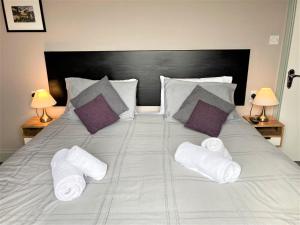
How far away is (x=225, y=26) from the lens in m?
2.56

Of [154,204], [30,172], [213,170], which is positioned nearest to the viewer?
[154,204]

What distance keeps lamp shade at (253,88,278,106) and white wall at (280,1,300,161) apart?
0.74ft

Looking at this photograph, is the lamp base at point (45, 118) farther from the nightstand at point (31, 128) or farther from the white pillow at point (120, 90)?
the white pillow at point (120, 90)

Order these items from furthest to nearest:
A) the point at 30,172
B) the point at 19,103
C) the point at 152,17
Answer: the point at 19,103 → the point at 152,17 → the point at 30,172

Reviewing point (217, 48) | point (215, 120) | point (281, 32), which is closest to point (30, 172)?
point (215, 120)

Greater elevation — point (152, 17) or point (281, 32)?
point (152, 17)

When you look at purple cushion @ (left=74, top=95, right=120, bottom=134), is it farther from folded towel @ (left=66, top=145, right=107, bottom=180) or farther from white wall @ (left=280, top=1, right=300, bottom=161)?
white wall @ (left=280, top=1, right=300, bottom=161)

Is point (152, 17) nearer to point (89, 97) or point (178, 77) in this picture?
point (178, 77)

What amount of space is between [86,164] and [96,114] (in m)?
0.84

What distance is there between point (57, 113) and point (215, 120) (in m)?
1.88

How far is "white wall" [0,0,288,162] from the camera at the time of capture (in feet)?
8.25

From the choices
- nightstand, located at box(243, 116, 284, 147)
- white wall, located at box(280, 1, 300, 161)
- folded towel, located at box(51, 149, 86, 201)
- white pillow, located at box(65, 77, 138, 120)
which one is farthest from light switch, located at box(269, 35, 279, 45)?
folded towel, located at box(51, 149, 86, 201)

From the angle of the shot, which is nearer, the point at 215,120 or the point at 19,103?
the point at 215,120

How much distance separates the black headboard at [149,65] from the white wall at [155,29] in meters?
0.09
